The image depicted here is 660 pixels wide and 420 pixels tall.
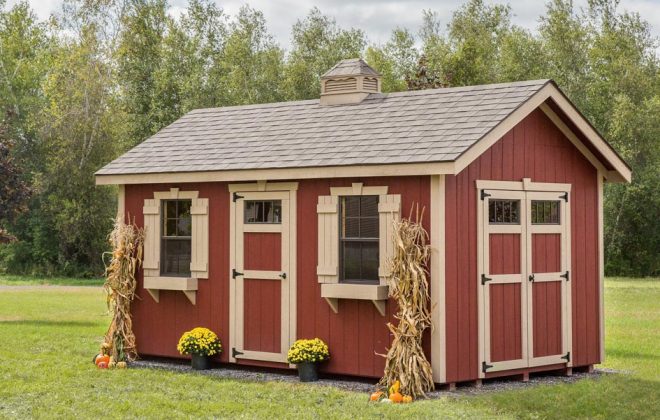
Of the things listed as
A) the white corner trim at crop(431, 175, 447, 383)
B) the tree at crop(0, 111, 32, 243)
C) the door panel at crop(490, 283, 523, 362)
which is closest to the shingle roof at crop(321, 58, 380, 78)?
the white corner trim at crop(431, 175, 447, 383)

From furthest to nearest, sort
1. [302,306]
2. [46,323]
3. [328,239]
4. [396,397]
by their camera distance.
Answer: [46,323] → [302,306] → [328,239] → [396,397]

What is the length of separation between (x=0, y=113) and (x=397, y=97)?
3363 centimetres

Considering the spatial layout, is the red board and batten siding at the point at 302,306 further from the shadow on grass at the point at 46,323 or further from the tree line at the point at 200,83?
→ the tree line at the point at 200,83

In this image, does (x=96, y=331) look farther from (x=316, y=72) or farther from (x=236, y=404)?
(x=316, y=72)

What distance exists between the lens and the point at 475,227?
1234cm

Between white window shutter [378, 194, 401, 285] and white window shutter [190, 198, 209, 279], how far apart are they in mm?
2861

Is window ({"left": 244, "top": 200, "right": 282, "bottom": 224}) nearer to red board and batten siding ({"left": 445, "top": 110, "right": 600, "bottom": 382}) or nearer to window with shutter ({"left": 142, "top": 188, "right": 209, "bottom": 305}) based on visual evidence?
window with shutter ({"left": 142, "top": 188, "right": 209, "bottom": 305})

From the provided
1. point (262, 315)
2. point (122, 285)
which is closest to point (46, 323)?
point (122, 285)

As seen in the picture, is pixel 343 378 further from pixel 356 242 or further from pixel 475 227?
pixel 475 227

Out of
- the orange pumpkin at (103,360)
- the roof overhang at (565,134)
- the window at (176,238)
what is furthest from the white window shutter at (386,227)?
the orange pumpkin at (103,360)

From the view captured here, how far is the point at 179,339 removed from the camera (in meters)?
14.5

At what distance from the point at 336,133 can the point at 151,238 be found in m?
3.01

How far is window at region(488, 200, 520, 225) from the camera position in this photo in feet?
41.7

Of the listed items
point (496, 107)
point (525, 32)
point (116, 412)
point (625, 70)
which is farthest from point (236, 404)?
point (525, 32)
